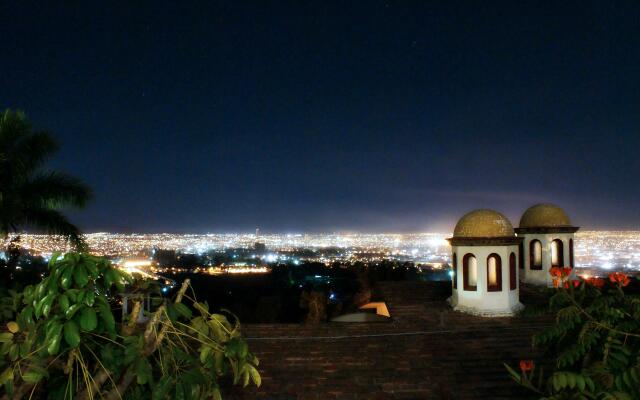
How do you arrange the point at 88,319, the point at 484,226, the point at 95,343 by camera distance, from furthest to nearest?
the point at 484,226, the point at 95,343, the point at 88,319

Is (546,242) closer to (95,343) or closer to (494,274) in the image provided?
(494,274)

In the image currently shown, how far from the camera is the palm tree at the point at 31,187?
14680 mm

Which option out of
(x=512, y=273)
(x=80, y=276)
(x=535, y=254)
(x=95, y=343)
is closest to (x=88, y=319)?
(x=80, y=276)

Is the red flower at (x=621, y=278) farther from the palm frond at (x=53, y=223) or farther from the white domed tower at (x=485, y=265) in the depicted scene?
the palm frond at (x=53, y=223)

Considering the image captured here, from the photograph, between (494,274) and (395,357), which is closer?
(395,357)

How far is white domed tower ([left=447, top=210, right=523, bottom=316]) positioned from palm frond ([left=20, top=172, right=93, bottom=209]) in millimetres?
13069

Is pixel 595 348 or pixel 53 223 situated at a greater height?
pixel 53 223

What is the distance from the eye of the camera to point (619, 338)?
4.93m

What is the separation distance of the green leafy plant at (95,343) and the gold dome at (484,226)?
12875 millimetres

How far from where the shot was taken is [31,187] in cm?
1559

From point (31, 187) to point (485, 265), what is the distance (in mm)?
15468

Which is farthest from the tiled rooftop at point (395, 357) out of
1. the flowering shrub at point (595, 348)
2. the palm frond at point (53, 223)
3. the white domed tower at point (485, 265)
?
the palm frond at point (53, 223)

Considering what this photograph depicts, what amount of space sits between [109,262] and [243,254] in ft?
337

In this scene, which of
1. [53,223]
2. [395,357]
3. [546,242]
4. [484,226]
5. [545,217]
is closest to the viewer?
[395,357]
